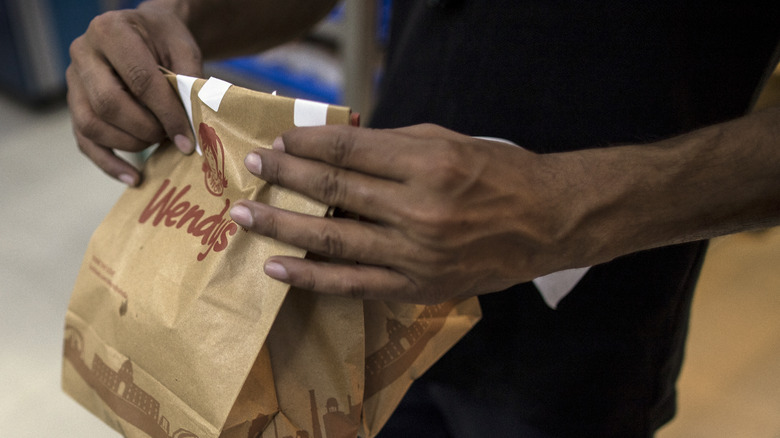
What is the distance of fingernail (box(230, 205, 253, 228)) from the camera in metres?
0.51

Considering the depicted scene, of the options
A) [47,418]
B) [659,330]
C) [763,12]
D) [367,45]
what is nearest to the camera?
[763,12]

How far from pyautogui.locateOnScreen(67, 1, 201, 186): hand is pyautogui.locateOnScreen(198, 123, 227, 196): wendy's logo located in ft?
0.17

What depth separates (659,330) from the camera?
2.32 feet

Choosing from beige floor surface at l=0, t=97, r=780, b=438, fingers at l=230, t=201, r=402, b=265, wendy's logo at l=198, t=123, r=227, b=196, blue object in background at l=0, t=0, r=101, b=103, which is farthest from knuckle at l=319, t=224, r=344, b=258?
blue object in background at l=0, t=0, r=101, b=103

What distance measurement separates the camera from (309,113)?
504 mm

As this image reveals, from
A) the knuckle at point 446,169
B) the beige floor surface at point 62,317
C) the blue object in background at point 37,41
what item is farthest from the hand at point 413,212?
the blue object in background at point 37,41

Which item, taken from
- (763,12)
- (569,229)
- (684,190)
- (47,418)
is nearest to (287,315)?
(569,229)

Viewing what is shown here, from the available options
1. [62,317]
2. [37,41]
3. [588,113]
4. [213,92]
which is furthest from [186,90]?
[37,41]

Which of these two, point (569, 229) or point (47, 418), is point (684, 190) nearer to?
point (569, 229)

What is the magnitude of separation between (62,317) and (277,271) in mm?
1607

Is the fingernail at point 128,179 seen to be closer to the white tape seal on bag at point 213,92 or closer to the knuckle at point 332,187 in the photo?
the white tape seal on bag at point 213,92

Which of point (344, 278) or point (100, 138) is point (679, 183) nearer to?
point (344, 278)

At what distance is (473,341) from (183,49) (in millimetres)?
540

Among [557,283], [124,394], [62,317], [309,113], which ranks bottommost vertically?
[62,317]
